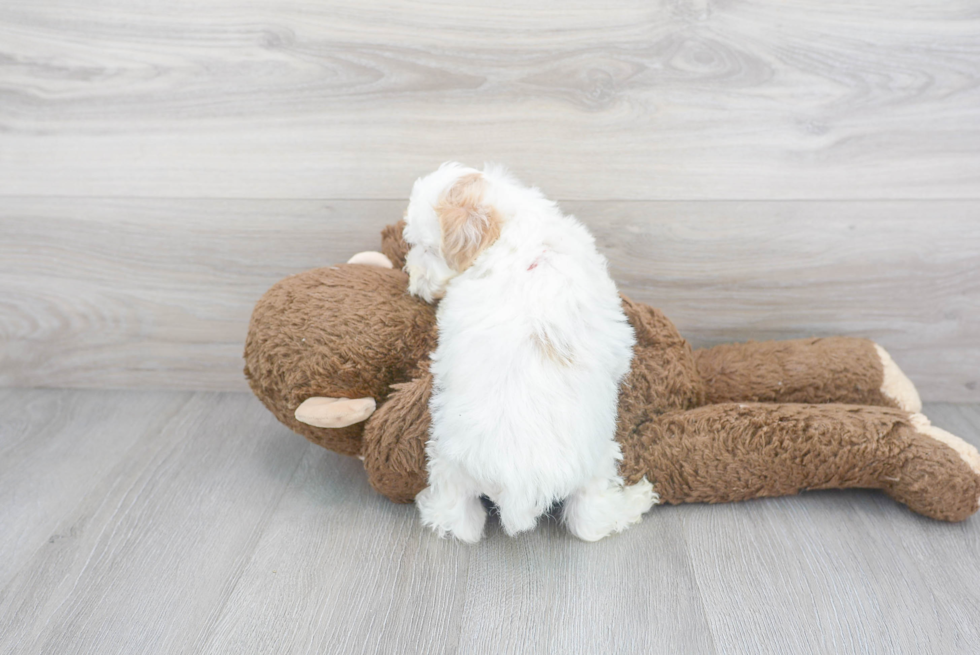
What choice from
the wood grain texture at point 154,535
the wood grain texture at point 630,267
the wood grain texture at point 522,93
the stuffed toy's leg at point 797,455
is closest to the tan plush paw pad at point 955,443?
the stuffed toy's leg at point 797,455

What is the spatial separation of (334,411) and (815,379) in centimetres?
65

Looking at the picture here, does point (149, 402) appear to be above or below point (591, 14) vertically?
below

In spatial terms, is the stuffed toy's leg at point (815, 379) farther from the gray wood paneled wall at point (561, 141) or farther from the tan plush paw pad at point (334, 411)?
the tan plush paw pad at point (334, 411)

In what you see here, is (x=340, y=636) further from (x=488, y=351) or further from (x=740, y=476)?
(x=740, y=476)

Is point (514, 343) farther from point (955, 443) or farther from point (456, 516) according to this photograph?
point (955, 443)

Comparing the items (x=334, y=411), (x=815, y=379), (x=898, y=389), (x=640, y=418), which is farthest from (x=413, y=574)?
(x=898, y=389)

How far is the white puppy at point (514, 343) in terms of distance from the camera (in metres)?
0.71

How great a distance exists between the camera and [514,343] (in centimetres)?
70

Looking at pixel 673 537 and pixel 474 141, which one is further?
pixel 474 141

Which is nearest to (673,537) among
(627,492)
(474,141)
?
(627,492)

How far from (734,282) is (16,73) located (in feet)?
3.72

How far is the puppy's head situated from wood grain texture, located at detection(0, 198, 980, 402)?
264 millimetres

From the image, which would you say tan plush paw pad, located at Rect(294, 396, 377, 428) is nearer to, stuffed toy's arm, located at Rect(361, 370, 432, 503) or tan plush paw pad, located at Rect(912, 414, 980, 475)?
stuffed toy's arm, located at Rect(361, 370, 432, 503)

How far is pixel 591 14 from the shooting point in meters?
0.92
